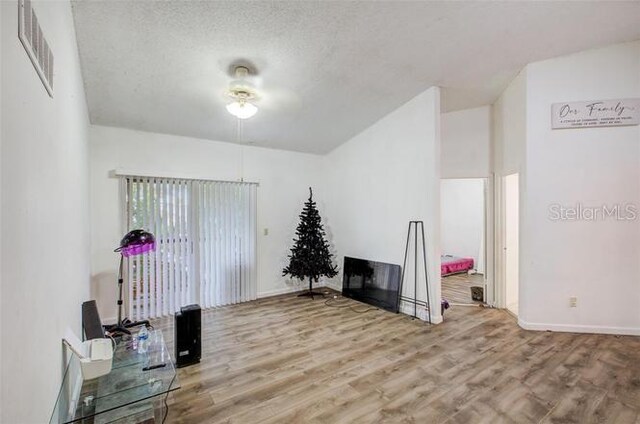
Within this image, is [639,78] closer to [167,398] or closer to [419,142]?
[419,142]

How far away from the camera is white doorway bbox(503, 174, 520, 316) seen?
4.37 meters

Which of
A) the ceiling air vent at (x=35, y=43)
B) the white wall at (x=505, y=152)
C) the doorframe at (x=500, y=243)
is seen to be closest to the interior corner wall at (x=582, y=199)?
the white wall at (x=505, y=152)

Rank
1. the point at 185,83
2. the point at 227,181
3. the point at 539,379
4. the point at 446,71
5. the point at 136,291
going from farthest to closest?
the point at 227,181, the point at 136,291, the point at 446,71, the point at 185,83, the point at 539,379

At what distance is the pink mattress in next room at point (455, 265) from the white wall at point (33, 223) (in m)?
6.64

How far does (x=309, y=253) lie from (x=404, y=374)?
2785 mm

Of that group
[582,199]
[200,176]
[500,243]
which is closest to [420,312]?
[500,243]

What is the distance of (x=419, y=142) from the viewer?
13.5ft

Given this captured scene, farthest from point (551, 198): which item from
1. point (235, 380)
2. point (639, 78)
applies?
point (235, 380)

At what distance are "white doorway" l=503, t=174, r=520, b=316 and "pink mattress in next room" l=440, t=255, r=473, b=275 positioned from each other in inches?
83.5

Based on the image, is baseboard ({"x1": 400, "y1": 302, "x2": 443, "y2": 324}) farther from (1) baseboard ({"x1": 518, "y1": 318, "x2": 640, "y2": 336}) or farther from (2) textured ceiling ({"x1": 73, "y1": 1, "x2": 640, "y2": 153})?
(2) textured ceiling ({"x1": 73, "y1": 1, "x2": 640, "y2": 153})

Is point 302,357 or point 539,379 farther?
point 302,357

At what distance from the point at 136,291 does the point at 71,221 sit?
2.22 m

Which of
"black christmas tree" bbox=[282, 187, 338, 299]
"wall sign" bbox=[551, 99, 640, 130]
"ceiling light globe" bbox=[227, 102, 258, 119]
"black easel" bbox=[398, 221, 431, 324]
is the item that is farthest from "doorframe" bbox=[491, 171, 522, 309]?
"ceiling light globe" bbox=[227, 102, 258, 119]

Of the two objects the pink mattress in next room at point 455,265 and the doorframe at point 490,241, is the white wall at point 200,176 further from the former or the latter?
the pink mattress in next room at point 455,265
